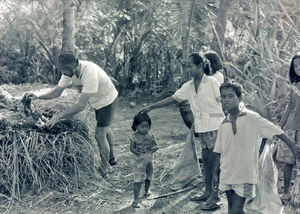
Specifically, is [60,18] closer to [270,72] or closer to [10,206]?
[270,72]

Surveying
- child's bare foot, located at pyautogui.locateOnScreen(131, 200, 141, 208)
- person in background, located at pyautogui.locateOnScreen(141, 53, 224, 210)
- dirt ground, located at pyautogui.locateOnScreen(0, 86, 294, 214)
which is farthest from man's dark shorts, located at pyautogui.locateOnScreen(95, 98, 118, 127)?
child's bare foot, located at pyautogui.locateOnScreen(131, 200, 141, 208)

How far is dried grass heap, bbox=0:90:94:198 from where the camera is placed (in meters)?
4.98

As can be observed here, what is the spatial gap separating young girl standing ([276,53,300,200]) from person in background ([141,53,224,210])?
0.66 m

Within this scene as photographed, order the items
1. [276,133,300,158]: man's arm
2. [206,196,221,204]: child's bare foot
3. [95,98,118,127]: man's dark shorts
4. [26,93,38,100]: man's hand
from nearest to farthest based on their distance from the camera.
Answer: [276,133,300,158]: man's arm, [206,196,221,204]: child's bare foot, [26,93,38,100]: man's hand, [95,98,118,127]: man's dark shorts

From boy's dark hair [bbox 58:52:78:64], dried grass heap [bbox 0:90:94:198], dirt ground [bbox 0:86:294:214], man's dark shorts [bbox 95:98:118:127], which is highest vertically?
boy's dark hair [bbox 58:52:78:64]

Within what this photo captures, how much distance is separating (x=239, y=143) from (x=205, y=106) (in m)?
0.98

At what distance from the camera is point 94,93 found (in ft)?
17.0

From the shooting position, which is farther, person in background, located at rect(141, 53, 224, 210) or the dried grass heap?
the dried grass heap

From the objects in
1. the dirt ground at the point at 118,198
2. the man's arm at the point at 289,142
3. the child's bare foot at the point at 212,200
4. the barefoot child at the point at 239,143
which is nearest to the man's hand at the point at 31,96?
the dirt ground at the point at 118,198

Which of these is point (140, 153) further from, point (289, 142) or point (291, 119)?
point (289, 142)

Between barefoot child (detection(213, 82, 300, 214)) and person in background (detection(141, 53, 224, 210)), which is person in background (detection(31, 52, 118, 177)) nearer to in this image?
person in background (detection(141, 53, 224, 210))

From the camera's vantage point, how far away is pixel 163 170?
5.78m

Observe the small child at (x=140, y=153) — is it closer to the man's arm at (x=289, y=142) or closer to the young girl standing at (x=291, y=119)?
the young girl standing at (x=291, y=119)

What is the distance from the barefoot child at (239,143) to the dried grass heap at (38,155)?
2.01 metres
